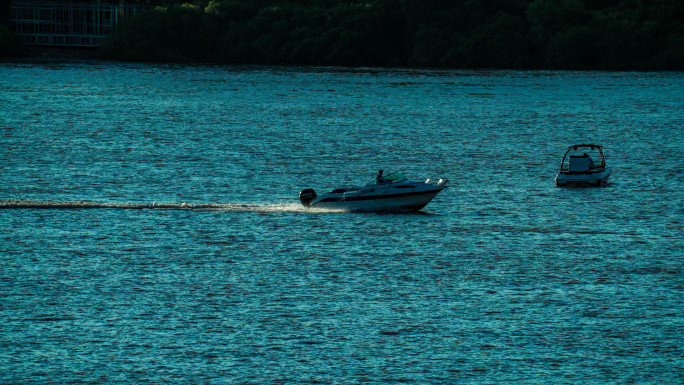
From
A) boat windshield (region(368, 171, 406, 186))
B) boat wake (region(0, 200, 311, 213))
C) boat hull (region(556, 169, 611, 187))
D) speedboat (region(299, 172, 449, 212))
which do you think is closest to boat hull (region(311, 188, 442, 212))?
speedboat (region(299, 172, 449, 212))

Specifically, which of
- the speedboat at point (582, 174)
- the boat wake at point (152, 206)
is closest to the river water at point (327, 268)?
the boat wake at point (152, 206)

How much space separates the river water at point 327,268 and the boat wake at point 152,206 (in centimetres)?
20

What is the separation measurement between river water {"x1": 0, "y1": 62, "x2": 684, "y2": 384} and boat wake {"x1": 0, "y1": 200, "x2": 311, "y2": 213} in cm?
20

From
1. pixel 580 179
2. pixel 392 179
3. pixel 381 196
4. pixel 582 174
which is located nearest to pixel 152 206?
pixel 381 196

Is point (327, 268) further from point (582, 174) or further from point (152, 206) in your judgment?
point (582, 174)

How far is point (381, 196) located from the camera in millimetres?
66188

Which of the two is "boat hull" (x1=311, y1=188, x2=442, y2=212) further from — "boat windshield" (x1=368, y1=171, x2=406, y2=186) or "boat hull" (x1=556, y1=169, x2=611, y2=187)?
"boat hull" (x1=556, y1=169, x2=611, y2=187)

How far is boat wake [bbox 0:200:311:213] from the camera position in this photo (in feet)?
226

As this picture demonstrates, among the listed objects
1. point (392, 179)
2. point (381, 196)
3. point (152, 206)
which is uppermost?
point (392, 179)

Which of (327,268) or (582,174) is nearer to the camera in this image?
(327,268)

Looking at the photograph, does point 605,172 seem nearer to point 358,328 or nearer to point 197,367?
point 358,328

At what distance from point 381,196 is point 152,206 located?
15.6m

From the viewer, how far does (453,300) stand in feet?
154

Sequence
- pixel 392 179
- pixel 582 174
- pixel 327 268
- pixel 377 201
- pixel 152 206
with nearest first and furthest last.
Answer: pixel 327 268 → pixel 377 201 → pixel 392 179 → pixel 152 206 → pixel 582 174
